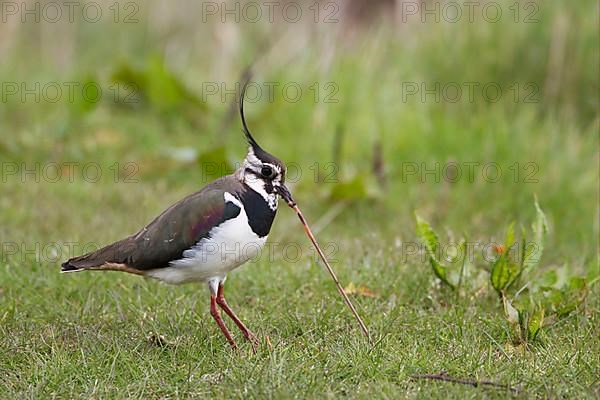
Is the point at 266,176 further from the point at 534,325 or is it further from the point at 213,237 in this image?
the point at 534,325

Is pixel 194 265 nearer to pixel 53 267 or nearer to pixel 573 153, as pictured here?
pixel 53 267

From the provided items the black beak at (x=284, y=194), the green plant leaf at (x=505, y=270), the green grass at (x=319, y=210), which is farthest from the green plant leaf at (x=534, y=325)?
the black beak at (x=284, y=194)

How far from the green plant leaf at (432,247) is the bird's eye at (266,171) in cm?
96

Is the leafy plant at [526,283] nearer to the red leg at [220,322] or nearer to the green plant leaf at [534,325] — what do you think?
the green plant leaf at [534,325]

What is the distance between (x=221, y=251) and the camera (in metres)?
4.14

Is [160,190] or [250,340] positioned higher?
[250,340]

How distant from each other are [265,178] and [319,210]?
2.54 m

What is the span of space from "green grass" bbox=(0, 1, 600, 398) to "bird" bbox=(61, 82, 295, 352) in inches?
11.3

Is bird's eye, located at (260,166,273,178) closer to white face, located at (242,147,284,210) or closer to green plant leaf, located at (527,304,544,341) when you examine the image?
white face, located at (242,147,284,210)

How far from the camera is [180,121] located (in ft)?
26.9

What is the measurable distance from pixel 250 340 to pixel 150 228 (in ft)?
2.27

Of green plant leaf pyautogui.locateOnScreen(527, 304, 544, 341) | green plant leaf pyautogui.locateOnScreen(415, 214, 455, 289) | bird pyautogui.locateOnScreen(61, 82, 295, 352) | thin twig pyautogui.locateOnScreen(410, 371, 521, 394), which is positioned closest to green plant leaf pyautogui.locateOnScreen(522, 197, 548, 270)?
green plant leaf pyautogui.locateOnScreen(415, 214, 455, 289)

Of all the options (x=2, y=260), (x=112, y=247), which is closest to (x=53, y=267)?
(x=2, y=260)

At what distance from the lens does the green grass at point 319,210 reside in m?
3.87
